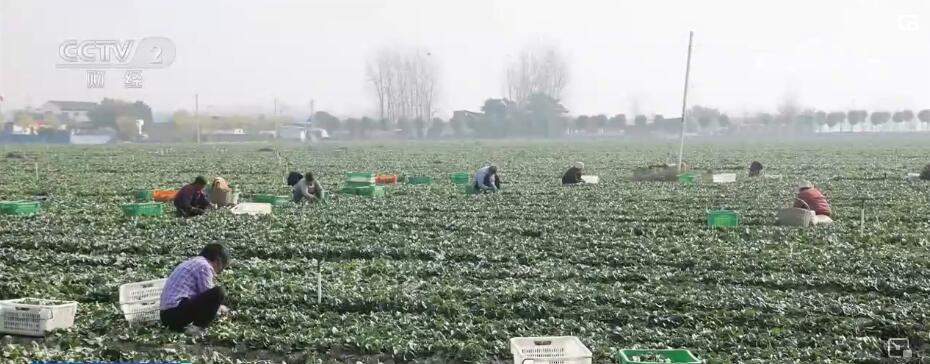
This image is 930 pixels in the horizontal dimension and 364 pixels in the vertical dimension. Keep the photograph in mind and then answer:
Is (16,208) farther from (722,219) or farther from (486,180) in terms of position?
(722,219)

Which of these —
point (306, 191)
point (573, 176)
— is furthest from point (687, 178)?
point (306, 191)

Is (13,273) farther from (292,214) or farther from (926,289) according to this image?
(926,289)

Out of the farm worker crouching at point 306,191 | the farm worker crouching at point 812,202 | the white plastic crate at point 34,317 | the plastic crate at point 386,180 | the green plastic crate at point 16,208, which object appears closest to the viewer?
the white plastic crate at point 34,317

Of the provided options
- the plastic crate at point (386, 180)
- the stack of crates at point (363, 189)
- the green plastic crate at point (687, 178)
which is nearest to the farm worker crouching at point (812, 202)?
the green plastic crate at point (687, 178)

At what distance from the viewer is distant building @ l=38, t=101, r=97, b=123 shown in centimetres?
7512

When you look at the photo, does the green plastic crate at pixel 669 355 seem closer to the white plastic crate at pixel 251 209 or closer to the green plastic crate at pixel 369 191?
the white plastic crate at pixel 251 209

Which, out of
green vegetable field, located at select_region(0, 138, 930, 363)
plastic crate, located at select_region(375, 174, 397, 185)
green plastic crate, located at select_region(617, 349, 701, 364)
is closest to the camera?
green plastic crate, located at select_region(617, 349, 701, 364)

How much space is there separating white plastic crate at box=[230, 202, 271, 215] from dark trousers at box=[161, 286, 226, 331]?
1022 centimetres

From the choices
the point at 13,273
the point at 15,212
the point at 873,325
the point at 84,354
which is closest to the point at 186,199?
the point at 15,212

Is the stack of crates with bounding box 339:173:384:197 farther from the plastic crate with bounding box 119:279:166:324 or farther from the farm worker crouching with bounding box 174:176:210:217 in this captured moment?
the plastic crate with bounding box 119:279:166:324

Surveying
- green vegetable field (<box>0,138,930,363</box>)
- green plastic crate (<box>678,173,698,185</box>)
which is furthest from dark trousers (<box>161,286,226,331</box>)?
green plastic crate (<box>678,173,698,185</box>)

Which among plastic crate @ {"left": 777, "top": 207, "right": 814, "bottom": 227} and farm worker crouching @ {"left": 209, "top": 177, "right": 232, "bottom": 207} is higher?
plastic crate @ {"left": 777, "top": 207, "right": 814, "bottom": 227}

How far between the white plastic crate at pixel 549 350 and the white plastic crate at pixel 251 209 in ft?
41.9

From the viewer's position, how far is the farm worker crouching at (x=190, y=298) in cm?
969
